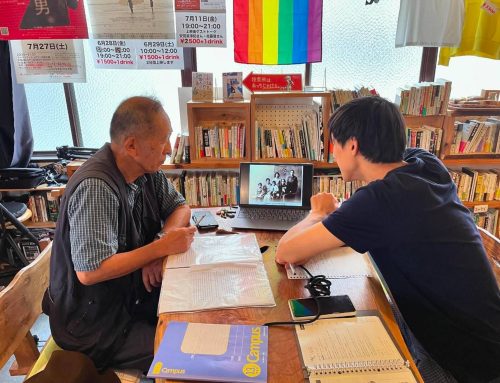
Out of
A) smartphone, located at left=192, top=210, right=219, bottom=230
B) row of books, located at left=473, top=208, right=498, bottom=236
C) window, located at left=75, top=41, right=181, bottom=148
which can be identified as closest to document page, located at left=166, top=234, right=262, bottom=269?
smartphone, located at left=192, top=210, right=219, bottom=230

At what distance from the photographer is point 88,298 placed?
3.98 ft

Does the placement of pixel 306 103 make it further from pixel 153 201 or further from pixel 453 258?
pixel 453 258

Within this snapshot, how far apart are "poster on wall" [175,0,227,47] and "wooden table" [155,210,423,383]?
67.6 inches

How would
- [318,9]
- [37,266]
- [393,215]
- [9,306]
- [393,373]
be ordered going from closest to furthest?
[393,373] → [393,215] → [9,306] → [37,266] → [318,9]

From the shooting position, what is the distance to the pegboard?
2553 millimetres

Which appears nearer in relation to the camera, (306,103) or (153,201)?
(153,201)

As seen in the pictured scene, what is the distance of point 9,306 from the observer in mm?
1148

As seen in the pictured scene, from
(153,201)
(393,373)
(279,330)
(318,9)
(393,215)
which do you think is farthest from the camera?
(318,9)

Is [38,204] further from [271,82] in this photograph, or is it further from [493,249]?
[493,249]

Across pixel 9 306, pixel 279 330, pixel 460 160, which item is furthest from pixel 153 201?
pixel 460 160

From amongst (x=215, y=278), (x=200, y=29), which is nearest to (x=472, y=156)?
(x=200, y=29)

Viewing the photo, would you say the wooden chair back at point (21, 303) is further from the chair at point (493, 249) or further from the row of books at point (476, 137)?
the row of books at point (476, 137)

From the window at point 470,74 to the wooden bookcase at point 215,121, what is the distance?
4.89 feet

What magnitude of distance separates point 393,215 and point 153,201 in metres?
0.98
